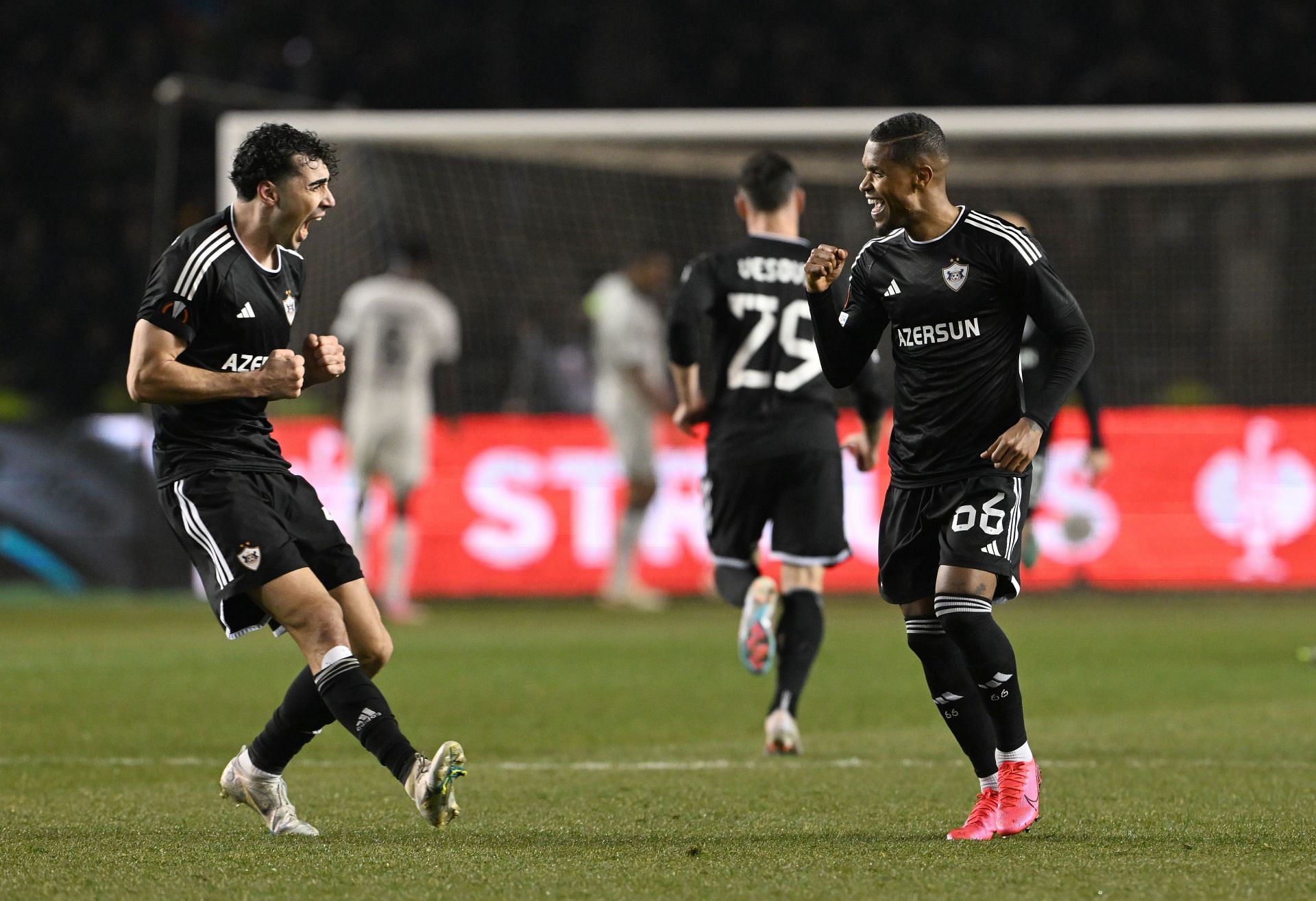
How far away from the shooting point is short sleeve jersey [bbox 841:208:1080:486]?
456 cm

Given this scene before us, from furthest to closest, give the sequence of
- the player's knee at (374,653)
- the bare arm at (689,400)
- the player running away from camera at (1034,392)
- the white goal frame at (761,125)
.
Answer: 1. the white goal frame at (761,125)
2. the player running away from camera at (1034,392)
3. the bare arm at (689,400)
4. the player's knee at (374,653)

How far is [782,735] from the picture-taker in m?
6.31

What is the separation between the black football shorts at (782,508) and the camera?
6.73 m

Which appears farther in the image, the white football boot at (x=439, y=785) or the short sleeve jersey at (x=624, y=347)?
the short sleeve jersey at (x=624, y=347)

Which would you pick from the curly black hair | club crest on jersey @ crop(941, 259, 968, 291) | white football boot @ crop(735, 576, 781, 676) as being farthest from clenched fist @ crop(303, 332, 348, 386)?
white football boot @ crop(735, 576, 781, 676)

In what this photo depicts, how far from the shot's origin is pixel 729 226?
16.4 m

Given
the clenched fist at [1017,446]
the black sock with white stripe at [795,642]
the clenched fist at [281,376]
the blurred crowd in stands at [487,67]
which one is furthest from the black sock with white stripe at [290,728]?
the blurred crowd in stands at [487,67]

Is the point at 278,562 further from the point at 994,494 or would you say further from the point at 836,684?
the point at 836,684

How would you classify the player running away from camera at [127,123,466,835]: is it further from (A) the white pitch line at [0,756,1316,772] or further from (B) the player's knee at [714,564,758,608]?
(B) the player's knee at [714,564,758,608]

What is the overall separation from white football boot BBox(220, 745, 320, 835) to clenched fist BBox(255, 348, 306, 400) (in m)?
0.98

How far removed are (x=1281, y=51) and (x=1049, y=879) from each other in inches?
862

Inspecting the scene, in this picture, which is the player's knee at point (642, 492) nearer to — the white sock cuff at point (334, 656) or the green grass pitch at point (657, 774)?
Answer: the green grass pitch at point (657, 774)

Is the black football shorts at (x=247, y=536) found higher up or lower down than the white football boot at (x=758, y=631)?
higher up

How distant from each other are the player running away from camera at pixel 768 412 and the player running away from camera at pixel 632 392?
19.5 feet
